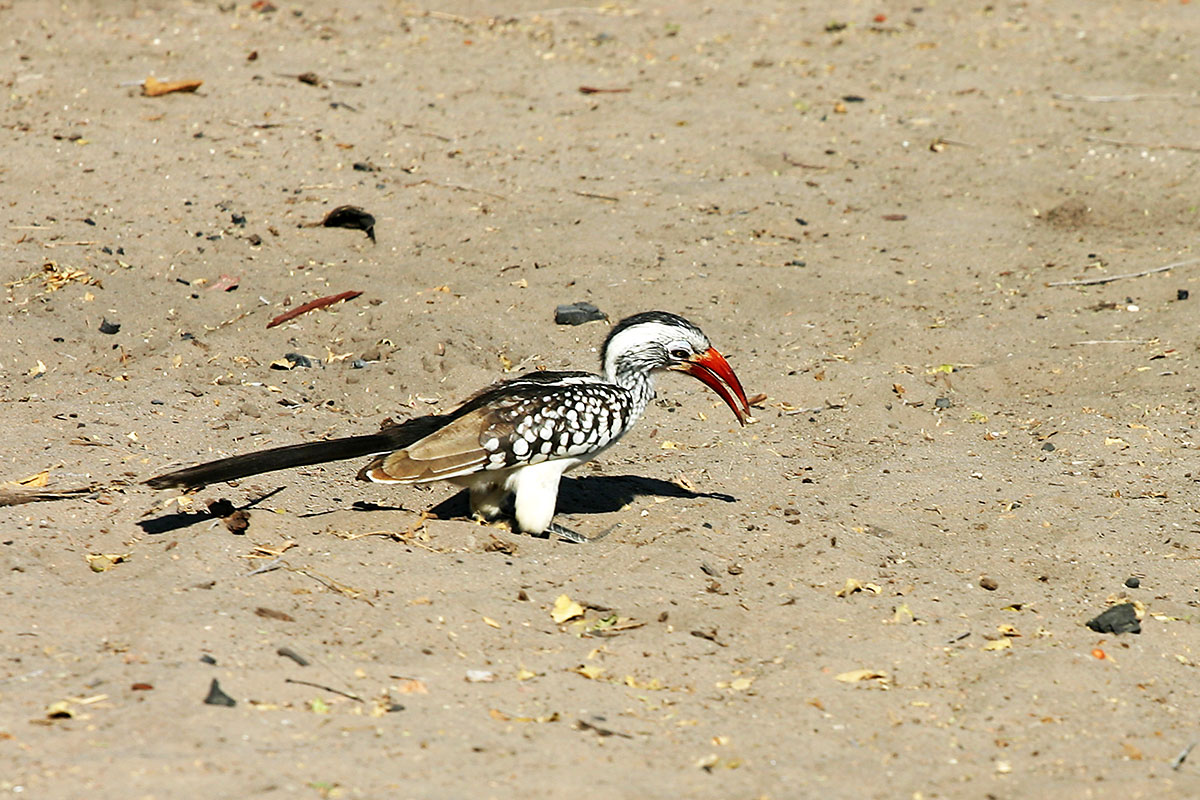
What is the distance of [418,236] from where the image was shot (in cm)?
820

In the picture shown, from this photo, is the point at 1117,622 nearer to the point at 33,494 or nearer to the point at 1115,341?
the point at 1115,341

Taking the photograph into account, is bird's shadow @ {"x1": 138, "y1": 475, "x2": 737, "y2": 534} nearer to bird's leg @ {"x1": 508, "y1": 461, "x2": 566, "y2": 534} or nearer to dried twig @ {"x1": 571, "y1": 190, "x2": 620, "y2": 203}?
bird's leg @ {"x1": 508, "y1": 461, "x2": 566, "y2": 534}

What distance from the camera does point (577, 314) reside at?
7.27m

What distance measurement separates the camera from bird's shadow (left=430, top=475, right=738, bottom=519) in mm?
5727

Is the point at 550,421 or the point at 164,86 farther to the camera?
the point at 164,86

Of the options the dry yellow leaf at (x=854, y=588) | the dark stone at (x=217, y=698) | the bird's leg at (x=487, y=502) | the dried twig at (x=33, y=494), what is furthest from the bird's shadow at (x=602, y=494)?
the dark stone at (x=217, y=698)

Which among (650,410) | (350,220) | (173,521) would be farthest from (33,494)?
(350,220)

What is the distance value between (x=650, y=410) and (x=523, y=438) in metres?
1.70

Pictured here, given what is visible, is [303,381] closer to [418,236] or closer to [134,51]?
[418,236]

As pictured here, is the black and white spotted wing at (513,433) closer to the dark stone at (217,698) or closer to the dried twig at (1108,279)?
the dark stone at (217,698)

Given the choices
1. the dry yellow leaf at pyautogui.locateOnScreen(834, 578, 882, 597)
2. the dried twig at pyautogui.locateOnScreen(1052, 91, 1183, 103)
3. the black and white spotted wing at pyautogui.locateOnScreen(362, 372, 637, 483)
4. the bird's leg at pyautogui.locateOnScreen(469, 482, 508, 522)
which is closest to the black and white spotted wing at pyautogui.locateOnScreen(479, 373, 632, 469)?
the black and white spotted wing at pyautogui.locateOnScreen(362, 372, 637, 483)

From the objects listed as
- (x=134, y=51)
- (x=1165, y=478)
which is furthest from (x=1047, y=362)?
(x=134, y=51)

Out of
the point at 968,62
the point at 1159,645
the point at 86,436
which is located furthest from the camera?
the point at 968,62

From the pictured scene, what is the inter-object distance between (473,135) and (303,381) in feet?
11.6
